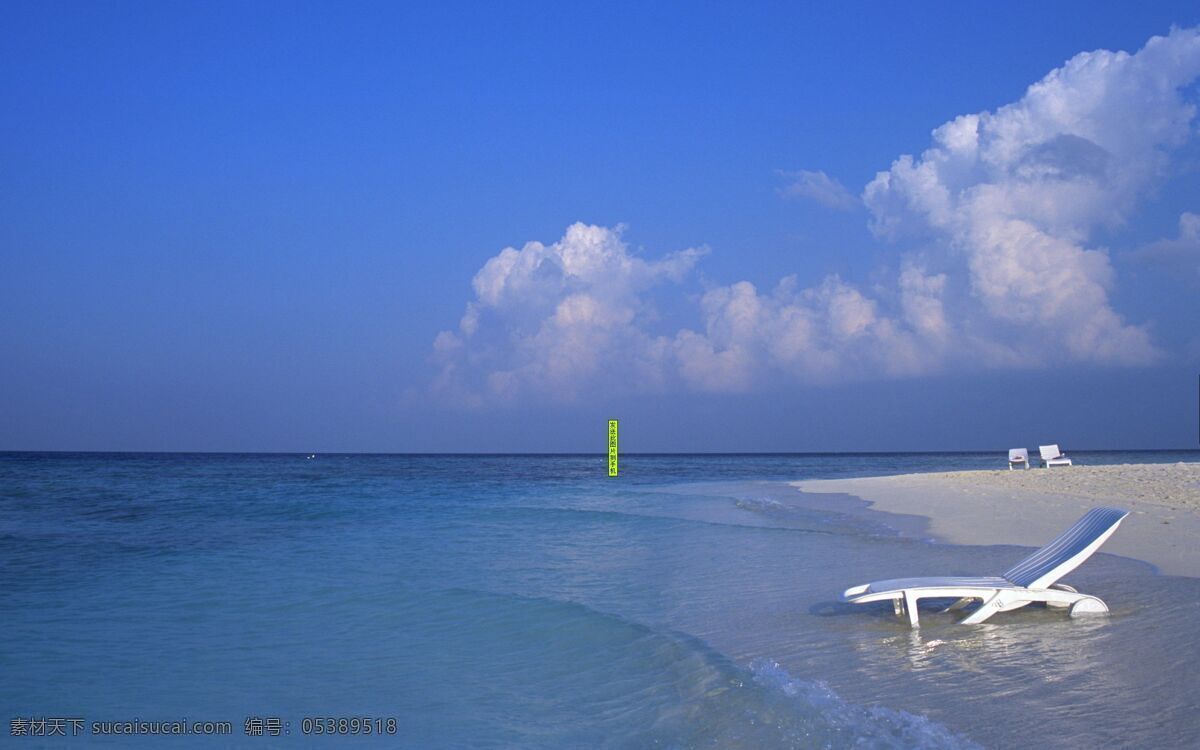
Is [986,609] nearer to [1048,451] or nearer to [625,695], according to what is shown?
[625,695]

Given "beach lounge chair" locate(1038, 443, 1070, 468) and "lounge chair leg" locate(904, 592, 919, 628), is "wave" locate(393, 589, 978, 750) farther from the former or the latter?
"beach lounge chair" locate(1038, 443, 1070, 468)

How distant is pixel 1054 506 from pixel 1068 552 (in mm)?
12117

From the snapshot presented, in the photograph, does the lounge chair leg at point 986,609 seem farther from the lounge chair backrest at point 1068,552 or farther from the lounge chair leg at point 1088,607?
the lounge chair leg at point 1088,607

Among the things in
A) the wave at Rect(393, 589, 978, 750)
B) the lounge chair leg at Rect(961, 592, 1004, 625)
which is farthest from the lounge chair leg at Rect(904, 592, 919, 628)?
→ the wave at Rect(393, 589, 978, 750)

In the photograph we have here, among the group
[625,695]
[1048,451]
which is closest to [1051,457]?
[1048,451]

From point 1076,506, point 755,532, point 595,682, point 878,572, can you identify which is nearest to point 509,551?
point 755,532

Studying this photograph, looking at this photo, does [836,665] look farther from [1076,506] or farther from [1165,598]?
[1076,506]

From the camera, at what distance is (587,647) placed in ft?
27.9

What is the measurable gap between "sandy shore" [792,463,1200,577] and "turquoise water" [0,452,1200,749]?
1056 mm

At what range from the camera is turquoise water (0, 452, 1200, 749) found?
5.93m

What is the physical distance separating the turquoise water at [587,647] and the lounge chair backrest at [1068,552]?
1.36 feet

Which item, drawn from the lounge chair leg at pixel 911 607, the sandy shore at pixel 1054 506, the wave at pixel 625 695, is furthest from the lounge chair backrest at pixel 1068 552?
the wave at pixel 625 695

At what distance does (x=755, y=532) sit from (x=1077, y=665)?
11.4m

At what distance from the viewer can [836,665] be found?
7.17 metres
